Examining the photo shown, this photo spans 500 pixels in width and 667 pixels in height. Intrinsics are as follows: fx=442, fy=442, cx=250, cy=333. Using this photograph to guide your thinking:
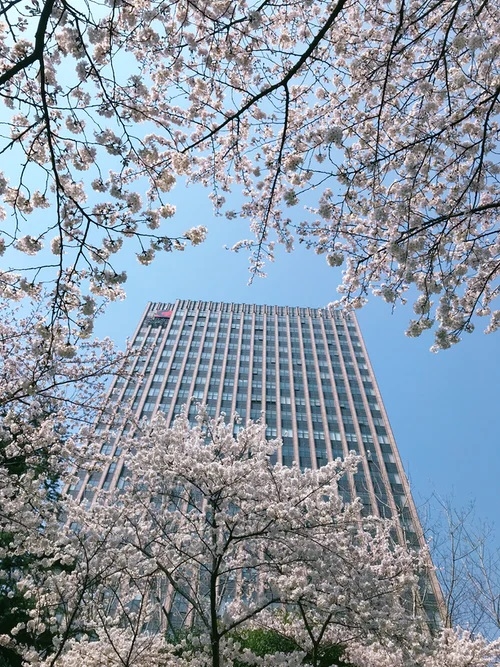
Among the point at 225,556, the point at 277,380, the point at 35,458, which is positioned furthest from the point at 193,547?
the point at 277,380

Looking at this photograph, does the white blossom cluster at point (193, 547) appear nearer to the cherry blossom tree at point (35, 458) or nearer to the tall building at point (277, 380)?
the cherry blossom tree at point (35, 458)

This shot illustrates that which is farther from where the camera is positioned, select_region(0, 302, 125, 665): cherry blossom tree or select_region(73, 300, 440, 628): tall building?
select_region(73, 300, 440, 628): tall building

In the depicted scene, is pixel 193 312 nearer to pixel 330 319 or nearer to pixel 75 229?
pixel 330 319

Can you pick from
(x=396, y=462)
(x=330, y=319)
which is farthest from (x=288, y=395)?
(x=330, y=319)

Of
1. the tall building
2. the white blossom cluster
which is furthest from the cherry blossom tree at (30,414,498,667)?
the tall building

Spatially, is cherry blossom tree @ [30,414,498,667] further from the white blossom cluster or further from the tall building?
the tall building

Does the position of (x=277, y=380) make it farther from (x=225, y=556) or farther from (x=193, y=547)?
(x=193, y=547)

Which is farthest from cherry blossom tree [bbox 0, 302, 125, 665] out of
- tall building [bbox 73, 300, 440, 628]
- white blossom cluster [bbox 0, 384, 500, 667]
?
tall building [bbox 73, 300, 440, 628]

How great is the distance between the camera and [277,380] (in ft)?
175

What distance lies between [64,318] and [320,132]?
344 centimetres

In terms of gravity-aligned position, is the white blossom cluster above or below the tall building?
below

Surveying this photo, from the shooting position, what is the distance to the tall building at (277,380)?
1759 inches

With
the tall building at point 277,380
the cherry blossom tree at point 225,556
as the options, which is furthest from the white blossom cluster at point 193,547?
the tall building at point 277,380

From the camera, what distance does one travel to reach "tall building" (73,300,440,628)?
44688 millimetres
